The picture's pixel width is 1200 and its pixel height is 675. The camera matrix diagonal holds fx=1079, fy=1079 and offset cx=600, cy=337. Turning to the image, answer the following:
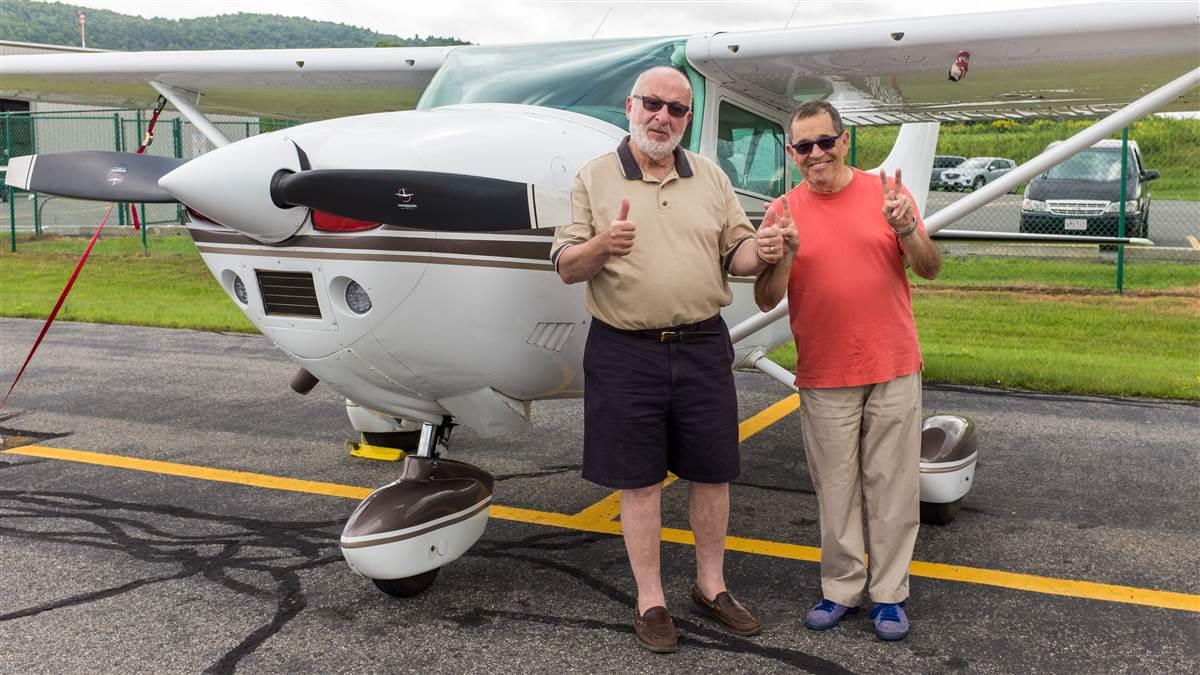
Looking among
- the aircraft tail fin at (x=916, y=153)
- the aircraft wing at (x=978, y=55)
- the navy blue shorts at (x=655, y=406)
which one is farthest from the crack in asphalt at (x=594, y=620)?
the aircraft tail fin at (x=916, y=153)

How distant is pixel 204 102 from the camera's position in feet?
23.1

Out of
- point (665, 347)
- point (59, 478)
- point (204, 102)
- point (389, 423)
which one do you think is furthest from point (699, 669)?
point (204, 102)

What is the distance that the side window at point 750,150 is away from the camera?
4508 millimetres

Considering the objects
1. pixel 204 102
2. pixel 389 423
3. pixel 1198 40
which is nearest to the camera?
pixel 1198 40

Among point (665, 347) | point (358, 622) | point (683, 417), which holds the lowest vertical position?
point (358, 622)

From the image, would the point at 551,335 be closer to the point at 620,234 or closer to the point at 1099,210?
the point at 620,234

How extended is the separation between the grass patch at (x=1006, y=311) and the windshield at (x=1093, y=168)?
1983 millimetres

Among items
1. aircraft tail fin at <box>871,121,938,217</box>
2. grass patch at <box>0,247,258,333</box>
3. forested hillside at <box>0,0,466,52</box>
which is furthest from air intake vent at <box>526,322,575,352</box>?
forested hillside at <box>0,0,466,52</box>

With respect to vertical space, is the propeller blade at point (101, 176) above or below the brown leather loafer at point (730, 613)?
above

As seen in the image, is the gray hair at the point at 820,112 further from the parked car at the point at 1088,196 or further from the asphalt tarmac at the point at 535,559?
the parked car at the point at 1088,196

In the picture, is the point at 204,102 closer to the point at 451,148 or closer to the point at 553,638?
the point at 451,148

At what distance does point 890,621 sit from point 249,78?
461cm

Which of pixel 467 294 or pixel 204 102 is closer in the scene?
pixel 467 294

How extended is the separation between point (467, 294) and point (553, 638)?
1.08 metres
